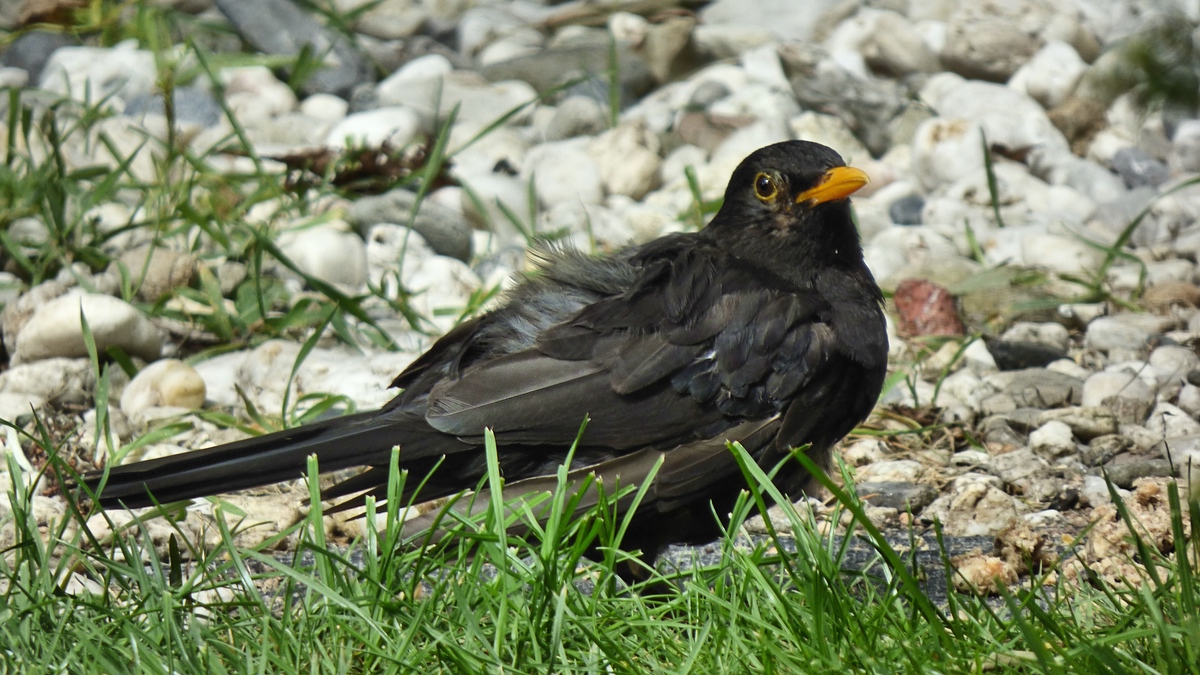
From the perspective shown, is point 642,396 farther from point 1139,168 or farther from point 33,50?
point 33,50

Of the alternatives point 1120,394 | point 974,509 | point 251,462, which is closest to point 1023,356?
point 1120,394

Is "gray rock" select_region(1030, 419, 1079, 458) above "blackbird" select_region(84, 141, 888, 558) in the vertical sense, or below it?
below

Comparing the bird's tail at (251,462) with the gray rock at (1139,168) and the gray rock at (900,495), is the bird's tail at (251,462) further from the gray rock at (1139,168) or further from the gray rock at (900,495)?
the gray rock at (1139,168)

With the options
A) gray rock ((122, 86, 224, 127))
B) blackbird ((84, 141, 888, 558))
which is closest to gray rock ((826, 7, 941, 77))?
gray rock ((122, 86, 224, 127))

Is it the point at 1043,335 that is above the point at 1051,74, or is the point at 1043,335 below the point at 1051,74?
below

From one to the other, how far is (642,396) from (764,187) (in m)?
0.73

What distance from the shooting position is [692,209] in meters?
5.12

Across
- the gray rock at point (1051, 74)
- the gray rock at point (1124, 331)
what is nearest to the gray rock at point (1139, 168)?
the gray rock at point (1051, 74)

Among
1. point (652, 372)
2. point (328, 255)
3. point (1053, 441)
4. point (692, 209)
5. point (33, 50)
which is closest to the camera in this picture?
point (652, 372)

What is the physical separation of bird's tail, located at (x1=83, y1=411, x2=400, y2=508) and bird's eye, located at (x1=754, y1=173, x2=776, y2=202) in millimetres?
1135

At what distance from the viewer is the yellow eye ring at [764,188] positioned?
11.3ft

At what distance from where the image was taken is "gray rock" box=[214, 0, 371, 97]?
263 inches

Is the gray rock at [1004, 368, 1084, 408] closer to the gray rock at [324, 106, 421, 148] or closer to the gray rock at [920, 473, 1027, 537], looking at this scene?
the gray rock at [920, 473, 1027, 537]

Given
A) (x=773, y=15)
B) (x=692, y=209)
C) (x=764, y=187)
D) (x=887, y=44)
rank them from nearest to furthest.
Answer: (x=764, y=187), (x=692, y=209), (x=887, y=44), (x=773, y=15)
